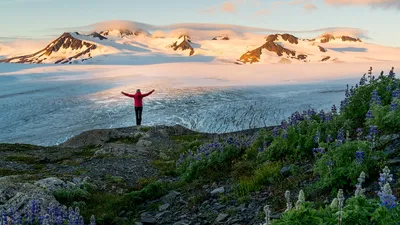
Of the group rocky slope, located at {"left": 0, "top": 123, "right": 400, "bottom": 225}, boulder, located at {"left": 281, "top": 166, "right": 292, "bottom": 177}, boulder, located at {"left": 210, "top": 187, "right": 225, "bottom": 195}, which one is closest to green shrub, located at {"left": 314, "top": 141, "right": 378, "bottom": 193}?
rocky slope, located at {"left": 0, "top": 123, "right": 400, "bottom": 225}

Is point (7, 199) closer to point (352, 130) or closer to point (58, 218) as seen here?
point (58, 218)

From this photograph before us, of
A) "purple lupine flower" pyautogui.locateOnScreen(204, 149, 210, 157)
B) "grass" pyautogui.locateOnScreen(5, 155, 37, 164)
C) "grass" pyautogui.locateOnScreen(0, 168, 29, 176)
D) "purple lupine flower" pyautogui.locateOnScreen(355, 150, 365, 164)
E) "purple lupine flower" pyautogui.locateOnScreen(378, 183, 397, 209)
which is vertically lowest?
"grass" pyautogui.locateOnScreen(5, 155, 37, 164)

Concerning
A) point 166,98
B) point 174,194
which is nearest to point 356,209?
point 174,194

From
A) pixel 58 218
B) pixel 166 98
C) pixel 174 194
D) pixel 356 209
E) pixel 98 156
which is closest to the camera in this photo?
pixel 356 209

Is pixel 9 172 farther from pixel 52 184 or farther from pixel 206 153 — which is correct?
pixel 206 153

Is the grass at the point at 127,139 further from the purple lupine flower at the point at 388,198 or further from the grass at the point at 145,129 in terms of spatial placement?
the purple lupine flower at the point at 388,198

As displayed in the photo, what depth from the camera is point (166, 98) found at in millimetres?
54688

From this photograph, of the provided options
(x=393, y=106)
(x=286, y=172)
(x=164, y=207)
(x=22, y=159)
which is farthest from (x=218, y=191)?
(x=22, y=159)

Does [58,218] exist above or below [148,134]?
above

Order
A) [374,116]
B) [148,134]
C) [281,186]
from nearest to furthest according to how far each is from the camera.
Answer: [281,186] → [374,116] → [148,134]

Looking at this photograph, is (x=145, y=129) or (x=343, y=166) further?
(x=145, y=129)

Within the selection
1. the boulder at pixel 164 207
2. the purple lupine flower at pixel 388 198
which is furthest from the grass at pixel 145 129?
the purple lupine flower at pixel 388 198

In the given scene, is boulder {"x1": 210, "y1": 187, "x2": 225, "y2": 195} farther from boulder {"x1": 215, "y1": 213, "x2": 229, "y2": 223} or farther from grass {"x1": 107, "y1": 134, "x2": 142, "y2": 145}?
grass {"x1": 107, "y1": 134, "x2": 142, "y2": 145}

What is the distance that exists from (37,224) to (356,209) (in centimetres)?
491
